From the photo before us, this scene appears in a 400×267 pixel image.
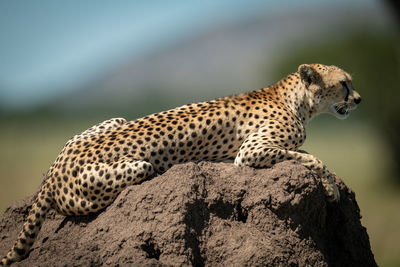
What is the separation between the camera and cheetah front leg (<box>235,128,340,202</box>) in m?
7.54

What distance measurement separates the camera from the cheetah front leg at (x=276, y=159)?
754 centimetres

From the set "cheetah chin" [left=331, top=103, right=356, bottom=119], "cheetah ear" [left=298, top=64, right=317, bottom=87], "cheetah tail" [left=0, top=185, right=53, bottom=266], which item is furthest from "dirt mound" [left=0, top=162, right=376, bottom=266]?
"cheetah ear" [left=298, top=64, right=317, bottom=87]

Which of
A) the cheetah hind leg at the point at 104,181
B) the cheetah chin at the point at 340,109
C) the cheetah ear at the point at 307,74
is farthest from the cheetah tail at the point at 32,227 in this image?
the cheetah chin at the point at 340,109

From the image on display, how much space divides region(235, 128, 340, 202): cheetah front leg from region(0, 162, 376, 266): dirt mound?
4.8 inches

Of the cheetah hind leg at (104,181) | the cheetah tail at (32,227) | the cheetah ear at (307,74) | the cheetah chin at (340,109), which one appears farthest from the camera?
the cheetah chin at (340,109)

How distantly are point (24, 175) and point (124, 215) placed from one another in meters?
32.9

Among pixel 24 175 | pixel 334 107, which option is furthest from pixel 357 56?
pixel 334 107

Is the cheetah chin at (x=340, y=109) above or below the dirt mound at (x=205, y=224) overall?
above

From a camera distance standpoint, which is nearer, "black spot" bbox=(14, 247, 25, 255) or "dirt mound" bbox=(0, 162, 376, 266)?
"dirt mound" bbox=(0, 162, 376, 266)

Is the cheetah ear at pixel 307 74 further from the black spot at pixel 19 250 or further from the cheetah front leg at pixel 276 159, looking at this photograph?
the black spot at pixel 19 250

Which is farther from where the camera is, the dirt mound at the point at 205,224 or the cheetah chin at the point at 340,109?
the cheetah chin at the point at 340,109

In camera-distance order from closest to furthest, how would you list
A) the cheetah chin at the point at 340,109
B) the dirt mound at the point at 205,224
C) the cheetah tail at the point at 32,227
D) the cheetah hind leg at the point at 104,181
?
the dirt mound at the point at 205,224
the cheetah hind leg at the point at 104,181
the cheetah tail at the point at 32,227
the cheetah chin at the point at 340,109

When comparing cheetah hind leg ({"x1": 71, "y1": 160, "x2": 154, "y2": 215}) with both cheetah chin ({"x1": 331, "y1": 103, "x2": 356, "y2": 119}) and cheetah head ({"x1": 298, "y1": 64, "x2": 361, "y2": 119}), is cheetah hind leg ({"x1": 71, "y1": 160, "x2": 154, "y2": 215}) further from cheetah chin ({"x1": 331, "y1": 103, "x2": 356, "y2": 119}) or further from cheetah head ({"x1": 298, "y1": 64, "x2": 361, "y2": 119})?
cheetah chin ({"x1": 331, "y1": 103, "x2": 356, "y2": 119})

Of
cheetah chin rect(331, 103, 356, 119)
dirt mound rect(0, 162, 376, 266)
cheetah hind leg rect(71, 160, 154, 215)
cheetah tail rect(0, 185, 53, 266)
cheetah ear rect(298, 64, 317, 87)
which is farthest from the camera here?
cheetah chin rect(331, 103, 356, 119)
